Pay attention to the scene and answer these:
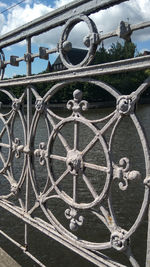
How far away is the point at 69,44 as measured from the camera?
Result: 76.3 inches

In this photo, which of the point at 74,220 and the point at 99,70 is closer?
the point at 99,70

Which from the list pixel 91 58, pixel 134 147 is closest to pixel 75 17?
pixel 91 58

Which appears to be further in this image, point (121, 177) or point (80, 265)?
point (80, 265)

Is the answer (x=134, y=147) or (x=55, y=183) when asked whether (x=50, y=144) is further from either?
(x=134, y=147)

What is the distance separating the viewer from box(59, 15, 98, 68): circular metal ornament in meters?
1.76

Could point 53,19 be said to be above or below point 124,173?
above

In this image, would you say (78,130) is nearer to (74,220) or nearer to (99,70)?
(99,70)

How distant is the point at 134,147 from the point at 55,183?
1100cm

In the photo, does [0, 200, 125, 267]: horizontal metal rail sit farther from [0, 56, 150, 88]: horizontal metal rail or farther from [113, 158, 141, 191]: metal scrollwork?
[0, 56, 150, 88]: horizontal metal rail

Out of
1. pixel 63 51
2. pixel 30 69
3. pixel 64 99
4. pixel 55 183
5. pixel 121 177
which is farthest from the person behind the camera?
pixel 64 99

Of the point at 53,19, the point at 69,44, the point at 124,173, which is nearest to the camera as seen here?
the point at 124,173

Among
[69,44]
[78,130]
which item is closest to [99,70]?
[69,44]

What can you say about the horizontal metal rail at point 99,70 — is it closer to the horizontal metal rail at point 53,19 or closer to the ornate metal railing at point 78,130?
the ornate metal railing at point 78,130

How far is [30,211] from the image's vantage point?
8.09 ft
